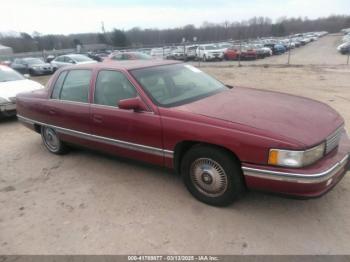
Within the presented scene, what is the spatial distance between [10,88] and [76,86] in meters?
4.44

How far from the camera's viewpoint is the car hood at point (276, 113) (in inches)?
115

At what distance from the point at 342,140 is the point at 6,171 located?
4757 millimetres

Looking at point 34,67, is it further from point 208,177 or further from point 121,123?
point 208,177

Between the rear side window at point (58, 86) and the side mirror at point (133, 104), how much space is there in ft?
5.91

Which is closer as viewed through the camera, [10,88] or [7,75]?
[10,88]

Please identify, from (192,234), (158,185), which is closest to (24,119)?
(158,185)

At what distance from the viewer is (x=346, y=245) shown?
109 inches

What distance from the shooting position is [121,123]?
388cm

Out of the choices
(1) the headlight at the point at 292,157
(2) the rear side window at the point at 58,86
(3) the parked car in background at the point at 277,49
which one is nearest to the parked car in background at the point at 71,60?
(2) the rear side window at the point at 58,86

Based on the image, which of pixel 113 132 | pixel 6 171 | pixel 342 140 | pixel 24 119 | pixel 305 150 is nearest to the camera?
pixel 305 150

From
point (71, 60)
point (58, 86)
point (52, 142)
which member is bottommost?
point (71, 60)

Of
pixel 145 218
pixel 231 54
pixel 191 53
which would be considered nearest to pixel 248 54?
pixel 231 54

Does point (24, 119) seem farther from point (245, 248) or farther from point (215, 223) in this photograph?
point (245, 248)

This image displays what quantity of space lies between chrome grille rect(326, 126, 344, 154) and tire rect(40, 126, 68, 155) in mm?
3968
